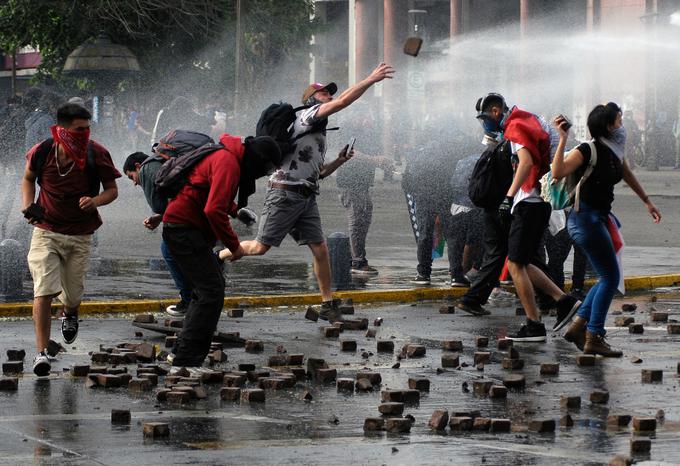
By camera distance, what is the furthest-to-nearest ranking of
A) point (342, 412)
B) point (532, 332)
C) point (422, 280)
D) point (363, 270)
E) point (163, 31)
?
1. point (163, 31)
2. point (363, 270)
3. point (422, 280)
4. point (532, 332)
5. point (342, 412)

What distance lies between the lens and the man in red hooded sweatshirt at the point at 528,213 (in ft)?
35.6

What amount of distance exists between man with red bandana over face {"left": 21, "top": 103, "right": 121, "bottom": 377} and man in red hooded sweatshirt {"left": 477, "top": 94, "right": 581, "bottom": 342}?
2915 millimetres

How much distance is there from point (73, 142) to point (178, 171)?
98cm

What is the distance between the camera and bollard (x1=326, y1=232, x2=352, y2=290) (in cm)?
1384

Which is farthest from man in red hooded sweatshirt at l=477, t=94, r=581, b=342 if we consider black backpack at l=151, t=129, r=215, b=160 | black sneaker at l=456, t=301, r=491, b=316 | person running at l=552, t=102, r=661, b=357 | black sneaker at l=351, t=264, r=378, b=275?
black sneaker at l=351, t=264, r=378, b=275

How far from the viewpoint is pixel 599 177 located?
33.0 ft

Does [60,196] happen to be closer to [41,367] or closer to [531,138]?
[41,367]

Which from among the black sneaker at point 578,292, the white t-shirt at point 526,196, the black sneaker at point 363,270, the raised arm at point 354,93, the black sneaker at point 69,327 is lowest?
the black sneaker at point 578,292

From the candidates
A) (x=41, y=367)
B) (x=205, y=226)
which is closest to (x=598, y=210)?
(x=205, y=226)

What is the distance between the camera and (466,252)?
559 inches

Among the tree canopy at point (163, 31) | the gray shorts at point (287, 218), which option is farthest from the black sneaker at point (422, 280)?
the tree canopy at point (163, 31)

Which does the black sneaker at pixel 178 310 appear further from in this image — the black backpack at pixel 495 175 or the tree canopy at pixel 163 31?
the tree canopy at pixel 163 31

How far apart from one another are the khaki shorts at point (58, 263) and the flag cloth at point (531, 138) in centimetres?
310

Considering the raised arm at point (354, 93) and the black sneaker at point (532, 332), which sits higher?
the raised arm at point (354, 93)
